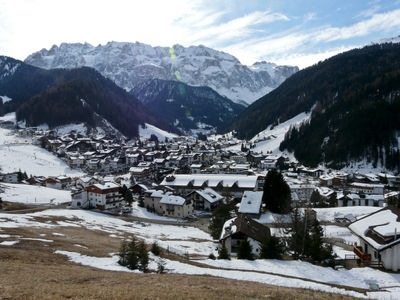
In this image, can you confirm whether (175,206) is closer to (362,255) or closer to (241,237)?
(241,237)

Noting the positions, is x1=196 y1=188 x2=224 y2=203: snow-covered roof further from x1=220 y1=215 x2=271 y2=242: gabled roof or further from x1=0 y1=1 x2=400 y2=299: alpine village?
x1=220 y1=215 x2=271 y2=242: gabled roof

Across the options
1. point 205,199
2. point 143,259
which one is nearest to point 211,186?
point 205,199

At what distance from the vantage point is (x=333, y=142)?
494 ft

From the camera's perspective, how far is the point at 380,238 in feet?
88.0

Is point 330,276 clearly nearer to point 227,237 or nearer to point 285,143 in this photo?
point 227,237

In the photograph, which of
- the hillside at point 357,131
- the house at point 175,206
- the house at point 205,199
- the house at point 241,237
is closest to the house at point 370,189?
the hillside at point 357,131

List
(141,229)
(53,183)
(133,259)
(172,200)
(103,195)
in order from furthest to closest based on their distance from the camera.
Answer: (53,183), (103,195), (172,200), (141,229), (133,259)

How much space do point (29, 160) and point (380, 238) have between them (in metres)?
129

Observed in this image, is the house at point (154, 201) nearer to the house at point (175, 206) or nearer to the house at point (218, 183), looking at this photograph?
the house at point (175, 206)

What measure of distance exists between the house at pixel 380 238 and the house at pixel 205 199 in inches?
1702

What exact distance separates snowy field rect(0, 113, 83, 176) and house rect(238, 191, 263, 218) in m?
83.9

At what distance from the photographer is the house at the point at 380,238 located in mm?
25203

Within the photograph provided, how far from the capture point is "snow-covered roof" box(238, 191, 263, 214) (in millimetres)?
57375

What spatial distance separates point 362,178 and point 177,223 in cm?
8696
